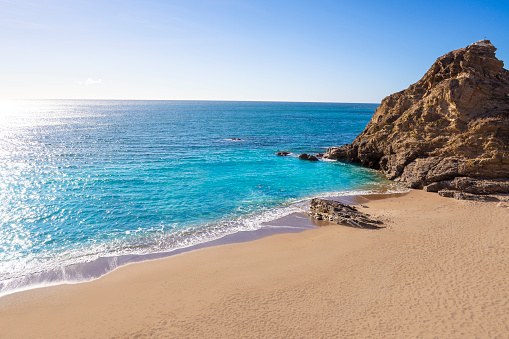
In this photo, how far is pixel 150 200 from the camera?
1033 inches

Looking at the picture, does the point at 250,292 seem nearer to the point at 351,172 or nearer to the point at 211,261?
the point at 211,261

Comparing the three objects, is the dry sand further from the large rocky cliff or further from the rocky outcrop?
the large rocky cliff

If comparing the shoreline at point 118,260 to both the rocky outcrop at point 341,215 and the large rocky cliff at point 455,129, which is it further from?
the large rocky cliff at point 455,129

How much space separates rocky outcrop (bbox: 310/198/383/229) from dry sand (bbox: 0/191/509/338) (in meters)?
1.86

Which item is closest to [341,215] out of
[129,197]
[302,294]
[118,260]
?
[302,294]

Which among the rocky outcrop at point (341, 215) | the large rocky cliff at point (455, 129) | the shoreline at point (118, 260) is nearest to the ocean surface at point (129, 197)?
the shoreline at point (118, 260)

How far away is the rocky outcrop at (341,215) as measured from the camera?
21203mm

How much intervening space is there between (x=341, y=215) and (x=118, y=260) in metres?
16.3

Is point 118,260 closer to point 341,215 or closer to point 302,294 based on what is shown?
point 302,294

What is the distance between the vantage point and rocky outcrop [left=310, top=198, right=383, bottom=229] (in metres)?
21.2

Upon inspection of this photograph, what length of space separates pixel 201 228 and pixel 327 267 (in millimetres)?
10128

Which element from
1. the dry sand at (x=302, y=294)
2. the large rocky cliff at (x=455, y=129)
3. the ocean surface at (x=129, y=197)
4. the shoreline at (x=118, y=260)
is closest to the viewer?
the dry sand at (x=302, y=294)

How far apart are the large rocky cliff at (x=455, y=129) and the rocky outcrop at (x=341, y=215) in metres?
11.9

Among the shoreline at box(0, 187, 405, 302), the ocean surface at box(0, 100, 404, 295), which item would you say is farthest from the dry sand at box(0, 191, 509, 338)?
the ocean surface at box(0, 100, 404, 295)
